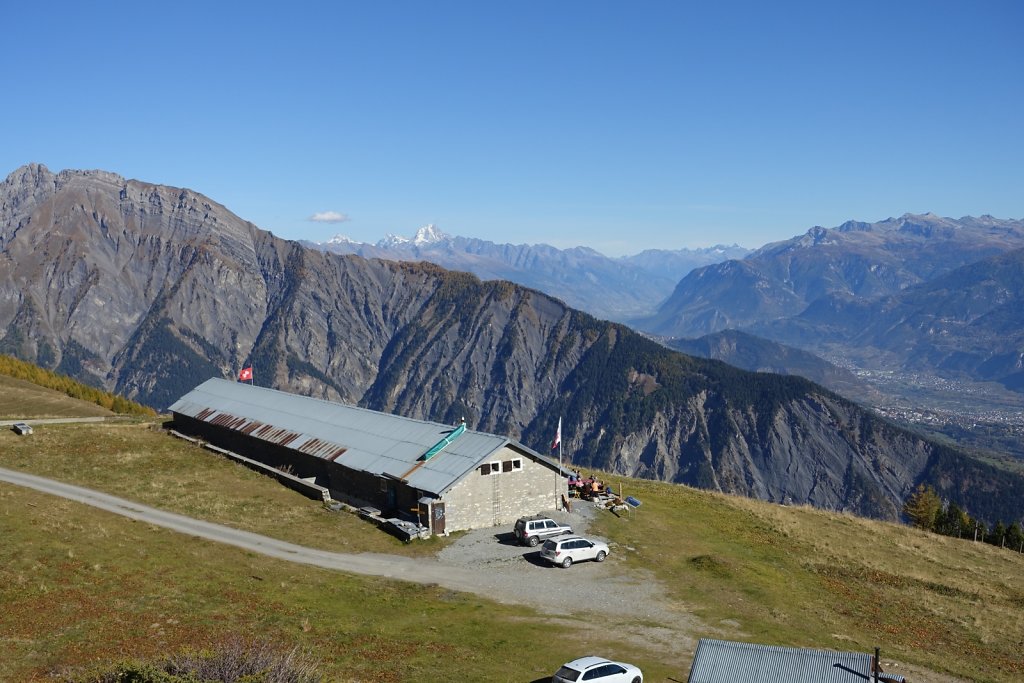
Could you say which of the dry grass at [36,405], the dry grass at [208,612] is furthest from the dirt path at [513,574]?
the dry grass at [36,405]

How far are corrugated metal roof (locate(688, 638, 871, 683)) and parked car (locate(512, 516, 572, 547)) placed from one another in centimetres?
2405

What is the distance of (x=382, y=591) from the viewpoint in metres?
40.1

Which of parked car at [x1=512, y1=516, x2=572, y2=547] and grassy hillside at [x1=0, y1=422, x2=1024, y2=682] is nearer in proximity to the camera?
grassy hillside at [x1=0, y1=422, x2=1024, y2=682]

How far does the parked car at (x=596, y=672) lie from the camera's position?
27.6 metres

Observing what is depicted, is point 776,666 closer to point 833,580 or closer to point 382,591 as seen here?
point 382,591

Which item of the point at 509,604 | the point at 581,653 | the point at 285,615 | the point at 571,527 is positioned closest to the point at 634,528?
the point at 571,527

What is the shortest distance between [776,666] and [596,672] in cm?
634

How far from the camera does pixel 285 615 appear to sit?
3428 centimetres

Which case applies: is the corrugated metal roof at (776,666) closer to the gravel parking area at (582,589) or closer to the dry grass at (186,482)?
the gravel parking area at (582,589)

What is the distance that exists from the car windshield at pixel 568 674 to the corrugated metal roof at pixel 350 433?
79.1 feet

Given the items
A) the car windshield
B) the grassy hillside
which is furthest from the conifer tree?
the car windshield

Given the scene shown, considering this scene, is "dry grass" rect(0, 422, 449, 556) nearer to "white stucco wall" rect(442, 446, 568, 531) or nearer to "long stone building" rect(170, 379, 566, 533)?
"white stucco wall" rect(442, 446, 568, 531)

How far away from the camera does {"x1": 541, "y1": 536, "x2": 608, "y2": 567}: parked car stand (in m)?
47.1

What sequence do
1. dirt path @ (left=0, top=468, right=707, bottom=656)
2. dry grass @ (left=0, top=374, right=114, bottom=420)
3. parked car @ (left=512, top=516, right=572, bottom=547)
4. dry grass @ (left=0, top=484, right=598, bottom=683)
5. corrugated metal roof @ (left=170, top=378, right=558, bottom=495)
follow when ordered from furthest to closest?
dry grass @ (left=0, top=374, right=114, bottom=420) < corrugated metal roof @ (left=170, top=378, right=558, bottom=495) < parked car @ (left=512, top=516, right=572, bottom=547) < dirt path @ (left=0, top=468, right=707, bottom=656) < dry grass @ (left=0, top=484, right=598, bottom=683)
